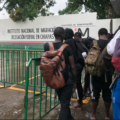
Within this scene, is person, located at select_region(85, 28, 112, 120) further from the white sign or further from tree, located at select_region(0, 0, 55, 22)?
tree, located at select_region(0, 0, 55, 22)

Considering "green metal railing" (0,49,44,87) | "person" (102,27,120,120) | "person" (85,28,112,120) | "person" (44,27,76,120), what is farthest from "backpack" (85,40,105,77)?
"green metal railing" (0,49,44,87)

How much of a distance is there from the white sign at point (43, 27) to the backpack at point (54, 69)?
43.8 ft

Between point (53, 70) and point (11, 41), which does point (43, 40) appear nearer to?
point (11, 41)

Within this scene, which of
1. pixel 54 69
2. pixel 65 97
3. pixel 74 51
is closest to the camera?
pixel 54 69

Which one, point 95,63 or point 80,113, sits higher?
point 95,63

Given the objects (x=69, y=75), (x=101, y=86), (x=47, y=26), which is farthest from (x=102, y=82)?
(x=47, y=26)

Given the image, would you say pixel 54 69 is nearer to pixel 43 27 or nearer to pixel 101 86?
pixel 101 86

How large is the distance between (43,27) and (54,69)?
15.3 m

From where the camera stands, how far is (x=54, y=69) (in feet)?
7.19

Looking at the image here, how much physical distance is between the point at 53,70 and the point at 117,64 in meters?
0.87

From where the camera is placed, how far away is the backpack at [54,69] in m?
2.19

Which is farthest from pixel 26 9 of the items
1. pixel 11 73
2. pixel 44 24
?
pixel 11 73

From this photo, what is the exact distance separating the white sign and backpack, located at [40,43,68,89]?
526 inches

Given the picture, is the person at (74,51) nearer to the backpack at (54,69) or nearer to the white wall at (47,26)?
the backpack at (54,69)
